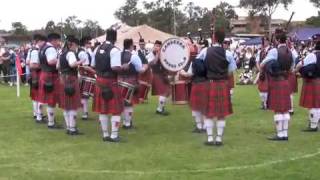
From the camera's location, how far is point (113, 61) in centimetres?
804

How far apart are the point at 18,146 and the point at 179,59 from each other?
309 cm

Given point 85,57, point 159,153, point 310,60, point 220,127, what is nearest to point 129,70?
point 85,57

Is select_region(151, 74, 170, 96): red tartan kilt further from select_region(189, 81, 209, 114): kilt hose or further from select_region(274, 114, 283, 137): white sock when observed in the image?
select_region(274, 114, 283, 137): white sock

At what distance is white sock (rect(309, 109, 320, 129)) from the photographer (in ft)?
30.5

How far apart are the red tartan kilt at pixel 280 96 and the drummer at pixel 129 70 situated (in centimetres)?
209

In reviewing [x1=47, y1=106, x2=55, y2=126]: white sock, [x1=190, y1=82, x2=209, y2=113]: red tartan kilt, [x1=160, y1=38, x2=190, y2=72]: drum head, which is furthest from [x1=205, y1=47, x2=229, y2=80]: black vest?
[x1=47, y1=106, x2=55, y2=126]: white sock

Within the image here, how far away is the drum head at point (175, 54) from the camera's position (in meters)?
9.52

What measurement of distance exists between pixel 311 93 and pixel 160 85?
3.33 m

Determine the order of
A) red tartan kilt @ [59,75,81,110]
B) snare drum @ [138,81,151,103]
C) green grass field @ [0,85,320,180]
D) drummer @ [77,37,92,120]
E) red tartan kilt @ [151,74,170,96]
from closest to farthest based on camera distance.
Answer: green grass field @ [0,85,320,180] < red tartan kilt @ [59,75,81,110] < drummer @ [77,37,92,120] < snare drum @ [138,81,151,103] < red tartan kilt @ [151,74,170,96]

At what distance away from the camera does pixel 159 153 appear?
7578 millimetres

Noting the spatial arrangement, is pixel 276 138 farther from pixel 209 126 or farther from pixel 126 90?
pixel 126 90

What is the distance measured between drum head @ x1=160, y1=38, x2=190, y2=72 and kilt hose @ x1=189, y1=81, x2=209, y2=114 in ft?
2.56

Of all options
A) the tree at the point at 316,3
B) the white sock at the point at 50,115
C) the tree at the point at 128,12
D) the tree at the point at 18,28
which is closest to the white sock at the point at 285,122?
the white sock at the point at 50,115

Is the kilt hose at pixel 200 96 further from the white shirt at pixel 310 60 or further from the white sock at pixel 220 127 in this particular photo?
the white shirt at pixel 310 60
